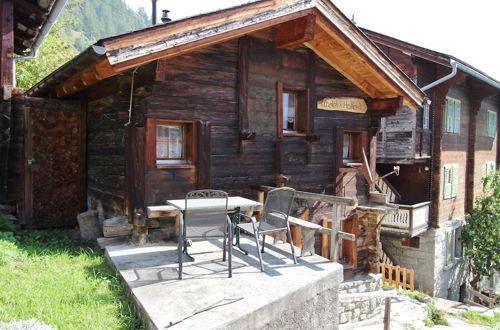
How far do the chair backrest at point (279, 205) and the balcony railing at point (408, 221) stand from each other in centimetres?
932

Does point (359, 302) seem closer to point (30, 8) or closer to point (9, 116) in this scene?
point (9, 116)

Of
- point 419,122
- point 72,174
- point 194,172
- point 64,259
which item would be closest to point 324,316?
point 194,172

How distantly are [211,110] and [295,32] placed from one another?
90.9 inches

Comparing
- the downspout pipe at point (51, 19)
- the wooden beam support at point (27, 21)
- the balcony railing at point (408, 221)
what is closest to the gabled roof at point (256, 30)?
the downspout pipe at point (51, 19)

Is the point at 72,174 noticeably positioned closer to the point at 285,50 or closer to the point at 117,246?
the point at 117,246

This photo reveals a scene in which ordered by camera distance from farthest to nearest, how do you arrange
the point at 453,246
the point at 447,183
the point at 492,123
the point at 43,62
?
the point at 492,123 < the point at 453,246 < the point at 43,62 < the point at 447,183

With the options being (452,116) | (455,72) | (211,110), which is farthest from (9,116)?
(452,116)

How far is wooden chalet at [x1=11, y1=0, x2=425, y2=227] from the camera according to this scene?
6441 millimetres

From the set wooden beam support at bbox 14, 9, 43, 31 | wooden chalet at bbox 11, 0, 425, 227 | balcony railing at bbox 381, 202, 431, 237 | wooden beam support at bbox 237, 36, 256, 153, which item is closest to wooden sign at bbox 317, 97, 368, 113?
wooden chalet at bbox 11, 0, 425, 227

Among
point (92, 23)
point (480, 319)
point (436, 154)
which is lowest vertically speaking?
point (480, 319)

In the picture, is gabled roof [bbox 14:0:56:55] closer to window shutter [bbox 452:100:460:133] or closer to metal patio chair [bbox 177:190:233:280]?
metal patio chair [bbox 177:190:233:280]

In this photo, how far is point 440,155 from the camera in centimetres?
1540

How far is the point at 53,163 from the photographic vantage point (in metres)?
8.55

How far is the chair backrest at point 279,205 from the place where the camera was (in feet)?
17.8
